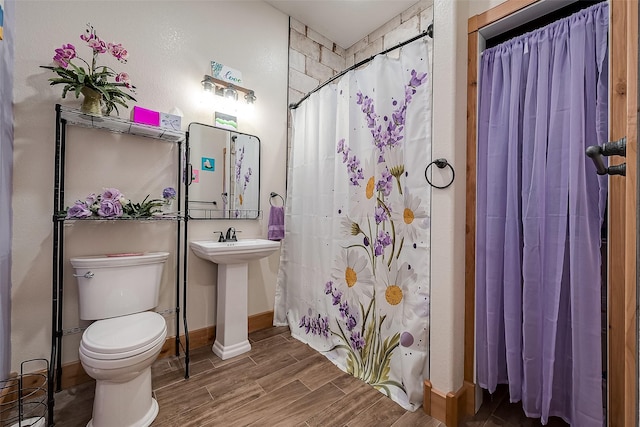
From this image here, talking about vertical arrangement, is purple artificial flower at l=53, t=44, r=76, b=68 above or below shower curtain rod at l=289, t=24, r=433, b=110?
below

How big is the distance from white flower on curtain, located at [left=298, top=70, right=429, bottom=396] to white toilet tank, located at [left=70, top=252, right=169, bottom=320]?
1.27m

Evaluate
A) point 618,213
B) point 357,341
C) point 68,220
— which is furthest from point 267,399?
point 618,213

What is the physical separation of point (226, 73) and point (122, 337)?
6.65 ft

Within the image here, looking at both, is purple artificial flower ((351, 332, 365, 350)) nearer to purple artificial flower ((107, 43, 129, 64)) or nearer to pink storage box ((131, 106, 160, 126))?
pink storage box ((131, 106, 160, 126))

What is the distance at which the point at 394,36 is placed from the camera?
2.63 metres

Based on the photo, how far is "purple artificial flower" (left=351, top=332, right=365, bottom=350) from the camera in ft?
5.92

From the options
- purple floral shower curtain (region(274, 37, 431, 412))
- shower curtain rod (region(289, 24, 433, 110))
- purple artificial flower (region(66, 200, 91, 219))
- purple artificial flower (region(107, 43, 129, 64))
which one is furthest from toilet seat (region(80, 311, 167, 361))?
shower curtain rod (region(289, 24, 433, 110))

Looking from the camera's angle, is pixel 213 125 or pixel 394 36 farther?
pixel 394 36

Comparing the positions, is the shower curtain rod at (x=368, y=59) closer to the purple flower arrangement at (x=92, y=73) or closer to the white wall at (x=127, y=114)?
the white wall at (x=127, y=114)

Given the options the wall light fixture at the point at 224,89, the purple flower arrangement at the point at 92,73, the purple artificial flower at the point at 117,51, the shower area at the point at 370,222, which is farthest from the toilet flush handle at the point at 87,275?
the wall light fixture at the point at 224,89

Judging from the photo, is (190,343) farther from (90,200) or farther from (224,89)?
(224,89)

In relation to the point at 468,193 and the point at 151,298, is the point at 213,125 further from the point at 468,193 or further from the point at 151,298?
the point at 468,193

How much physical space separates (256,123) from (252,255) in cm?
123

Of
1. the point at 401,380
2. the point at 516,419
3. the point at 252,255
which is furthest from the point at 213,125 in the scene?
the point at 516,419
